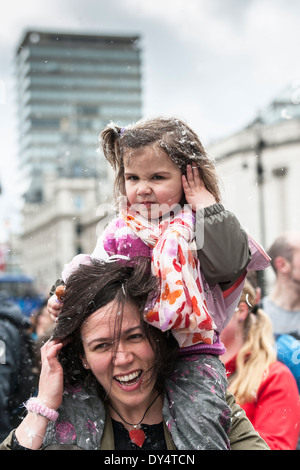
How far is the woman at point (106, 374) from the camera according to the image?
1639 millimetres

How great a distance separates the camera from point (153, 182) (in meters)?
1.79

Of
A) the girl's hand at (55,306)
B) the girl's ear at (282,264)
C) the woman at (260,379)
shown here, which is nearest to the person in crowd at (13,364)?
the woman at (260,379)

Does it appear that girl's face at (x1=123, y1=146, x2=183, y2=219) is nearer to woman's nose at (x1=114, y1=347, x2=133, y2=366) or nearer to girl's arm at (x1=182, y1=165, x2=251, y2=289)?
girl's arm at (x1=182, y1=165, x2=251, y2=289)

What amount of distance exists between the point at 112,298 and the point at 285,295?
84.3 inches

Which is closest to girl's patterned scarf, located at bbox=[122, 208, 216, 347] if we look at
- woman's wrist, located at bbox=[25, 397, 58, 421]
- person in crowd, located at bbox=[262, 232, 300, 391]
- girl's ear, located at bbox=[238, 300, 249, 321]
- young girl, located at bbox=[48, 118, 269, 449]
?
young girl, located at bbox=[48, 118, 269, 449]

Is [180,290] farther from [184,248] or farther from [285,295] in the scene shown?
[285,295]

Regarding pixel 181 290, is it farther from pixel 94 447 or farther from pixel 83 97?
pixel 83 97

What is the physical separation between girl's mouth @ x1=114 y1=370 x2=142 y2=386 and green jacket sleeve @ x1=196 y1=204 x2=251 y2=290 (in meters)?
0.33

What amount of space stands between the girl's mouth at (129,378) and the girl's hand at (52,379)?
0.16m

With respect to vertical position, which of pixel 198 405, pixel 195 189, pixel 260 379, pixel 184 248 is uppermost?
pixel 195 189

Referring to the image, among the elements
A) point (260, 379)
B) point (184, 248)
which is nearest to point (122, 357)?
point (184, 248)

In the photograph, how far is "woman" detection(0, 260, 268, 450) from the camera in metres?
1.64

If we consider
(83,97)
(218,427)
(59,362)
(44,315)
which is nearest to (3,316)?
(44,315)
